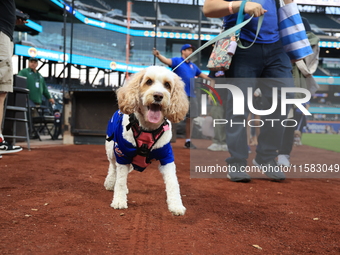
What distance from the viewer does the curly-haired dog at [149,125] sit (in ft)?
7.06

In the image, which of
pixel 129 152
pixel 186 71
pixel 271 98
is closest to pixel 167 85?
pixel 129 152

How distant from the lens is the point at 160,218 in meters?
2.04

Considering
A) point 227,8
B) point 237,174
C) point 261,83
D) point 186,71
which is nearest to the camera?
point 227,8

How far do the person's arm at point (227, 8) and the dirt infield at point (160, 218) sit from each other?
5.11 feet

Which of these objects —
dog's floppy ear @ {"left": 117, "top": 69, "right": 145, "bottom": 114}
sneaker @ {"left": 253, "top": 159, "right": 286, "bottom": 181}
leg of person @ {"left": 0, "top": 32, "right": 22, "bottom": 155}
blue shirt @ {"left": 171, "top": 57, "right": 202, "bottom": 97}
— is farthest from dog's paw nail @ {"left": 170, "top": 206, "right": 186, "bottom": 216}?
blue shirt @ {"left": 171, "top": 57, "right": 202, "bottom": 97}

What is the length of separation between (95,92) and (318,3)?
451cm

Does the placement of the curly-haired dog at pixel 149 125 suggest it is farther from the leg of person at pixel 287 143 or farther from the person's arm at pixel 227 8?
the leg of person at pixel 287 143

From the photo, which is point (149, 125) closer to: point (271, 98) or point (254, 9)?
point (254, 9)

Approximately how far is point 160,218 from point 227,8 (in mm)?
1913

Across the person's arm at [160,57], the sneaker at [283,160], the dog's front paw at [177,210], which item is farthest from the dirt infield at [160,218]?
the person's arm at [160,57]

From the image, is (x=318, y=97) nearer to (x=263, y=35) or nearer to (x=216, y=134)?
(x=216, y=134)

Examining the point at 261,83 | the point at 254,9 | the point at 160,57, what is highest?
the point at 160,57

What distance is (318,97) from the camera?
3419 centimetres

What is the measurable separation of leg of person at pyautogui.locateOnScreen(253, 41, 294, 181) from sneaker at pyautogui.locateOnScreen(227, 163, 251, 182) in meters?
0.33
